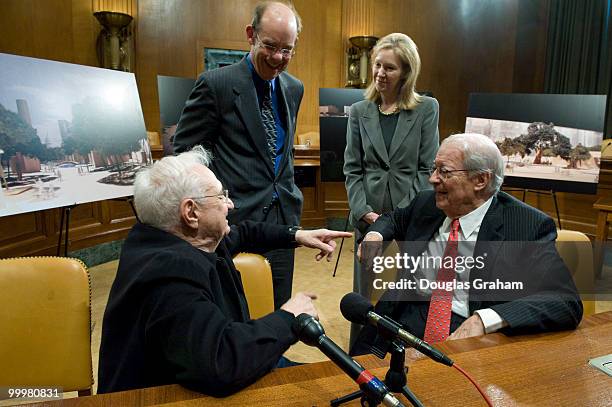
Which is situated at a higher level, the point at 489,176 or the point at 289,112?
the point at 289,112

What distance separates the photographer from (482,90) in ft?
22.3

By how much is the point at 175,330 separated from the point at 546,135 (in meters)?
3.73

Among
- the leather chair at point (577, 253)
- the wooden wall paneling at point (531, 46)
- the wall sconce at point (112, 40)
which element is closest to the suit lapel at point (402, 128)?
the leather chair at point (577, 253)

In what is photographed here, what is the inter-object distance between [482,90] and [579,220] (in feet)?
9.42

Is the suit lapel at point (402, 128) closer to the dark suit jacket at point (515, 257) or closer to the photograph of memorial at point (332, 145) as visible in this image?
the dark suit jacket at point (515, 257)

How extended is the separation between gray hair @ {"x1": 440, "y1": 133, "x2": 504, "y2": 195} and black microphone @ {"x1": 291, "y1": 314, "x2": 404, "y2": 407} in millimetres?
1020

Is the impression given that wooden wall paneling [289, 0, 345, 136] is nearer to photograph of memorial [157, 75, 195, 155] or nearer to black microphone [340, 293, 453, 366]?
photograph of memorial [157, 75, 195, 155]

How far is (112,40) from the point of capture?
522cm

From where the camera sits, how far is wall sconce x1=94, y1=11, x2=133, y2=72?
203 inches

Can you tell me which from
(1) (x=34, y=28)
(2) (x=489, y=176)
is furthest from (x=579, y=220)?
(1) (x=34, y=28)

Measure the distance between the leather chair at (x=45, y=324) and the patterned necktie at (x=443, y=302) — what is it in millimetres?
1069

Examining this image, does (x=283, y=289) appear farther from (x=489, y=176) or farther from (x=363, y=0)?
(x=363, y=0)

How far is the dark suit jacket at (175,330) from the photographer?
3.16 feet

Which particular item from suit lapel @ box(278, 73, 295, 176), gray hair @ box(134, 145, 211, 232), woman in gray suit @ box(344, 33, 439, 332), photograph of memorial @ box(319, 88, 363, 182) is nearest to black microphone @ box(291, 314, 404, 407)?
gray hair @ box(134, 145, 211, 232)
